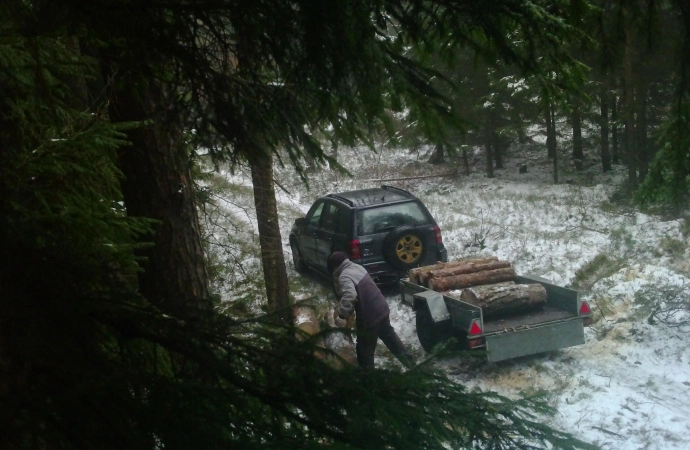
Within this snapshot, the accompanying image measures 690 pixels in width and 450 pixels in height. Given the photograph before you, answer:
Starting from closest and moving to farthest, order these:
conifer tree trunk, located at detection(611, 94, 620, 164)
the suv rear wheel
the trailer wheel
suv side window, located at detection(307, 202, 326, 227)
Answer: the trailer wheel
suv side window, located at detection(307, 202, 326, 227)
the suv rear wheel
conifer tree trunk, located at detection(611, 94, 620, 164)

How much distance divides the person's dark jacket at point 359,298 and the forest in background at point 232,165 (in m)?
4.56

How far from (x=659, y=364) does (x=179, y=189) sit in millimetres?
6149

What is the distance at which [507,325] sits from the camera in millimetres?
8547

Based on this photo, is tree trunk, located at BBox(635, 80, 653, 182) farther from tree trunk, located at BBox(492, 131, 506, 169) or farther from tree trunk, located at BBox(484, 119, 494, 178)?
tree trunk, located at BBox(492, 131, 506, 169)

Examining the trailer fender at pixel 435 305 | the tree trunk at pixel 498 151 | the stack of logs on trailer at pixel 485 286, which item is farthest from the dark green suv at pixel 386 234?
the tree trunk at pixel 498 151

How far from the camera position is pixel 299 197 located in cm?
2291

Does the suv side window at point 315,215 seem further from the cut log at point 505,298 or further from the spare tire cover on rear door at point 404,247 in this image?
the cut log at point 505,298

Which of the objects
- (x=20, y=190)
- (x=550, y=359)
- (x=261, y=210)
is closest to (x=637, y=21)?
(x=20, y=190)

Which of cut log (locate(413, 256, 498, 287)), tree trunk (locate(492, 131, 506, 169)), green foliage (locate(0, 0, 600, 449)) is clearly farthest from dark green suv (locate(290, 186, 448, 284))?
tree trunk (locate(492, 131, 506, 169))

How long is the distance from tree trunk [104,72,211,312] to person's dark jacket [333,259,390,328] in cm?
315

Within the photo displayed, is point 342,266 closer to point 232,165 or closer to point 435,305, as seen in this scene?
point 435,305

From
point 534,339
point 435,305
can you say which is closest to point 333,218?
point 435,305

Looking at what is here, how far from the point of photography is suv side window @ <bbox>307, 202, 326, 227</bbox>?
12940 millimetres

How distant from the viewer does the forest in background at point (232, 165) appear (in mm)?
2354
